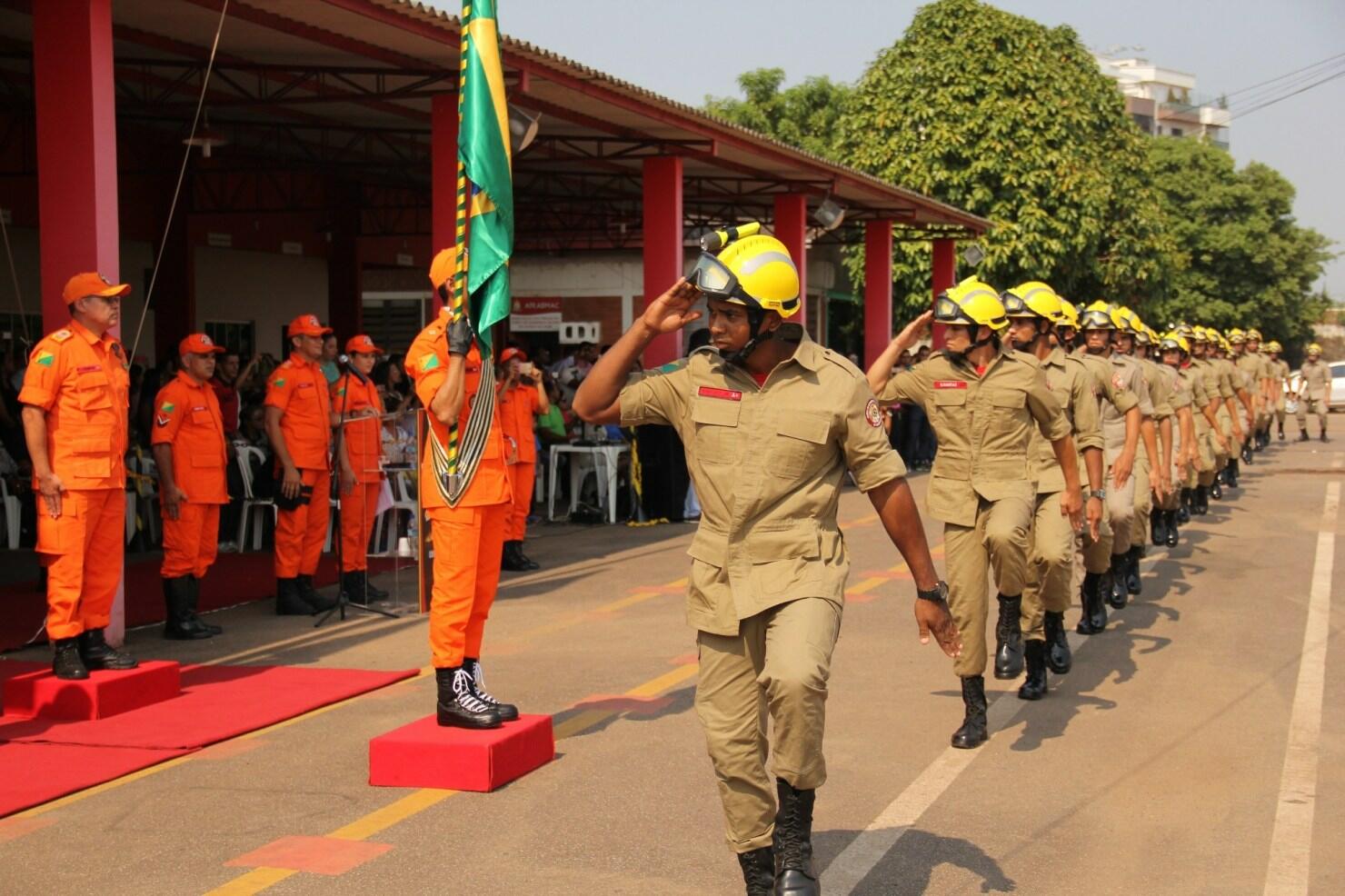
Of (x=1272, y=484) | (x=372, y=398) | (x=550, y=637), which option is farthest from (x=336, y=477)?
(x=1272, y=484)

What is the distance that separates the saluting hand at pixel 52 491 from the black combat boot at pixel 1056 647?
5.35 m

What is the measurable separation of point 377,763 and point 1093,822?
2.92 metres

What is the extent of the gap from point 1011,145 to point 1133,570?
24456 mm

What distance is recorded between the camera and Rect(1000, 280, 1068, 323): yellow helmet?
8.99m

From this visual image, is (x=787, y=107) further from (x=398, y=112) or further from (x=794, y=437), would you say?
(x=794, y=437)

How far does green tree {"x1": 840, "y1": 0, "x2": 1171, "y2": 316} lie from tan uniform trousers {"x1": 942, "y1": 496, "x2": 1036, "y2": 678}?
90.2 feet

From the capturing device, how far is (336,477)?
11.8 m

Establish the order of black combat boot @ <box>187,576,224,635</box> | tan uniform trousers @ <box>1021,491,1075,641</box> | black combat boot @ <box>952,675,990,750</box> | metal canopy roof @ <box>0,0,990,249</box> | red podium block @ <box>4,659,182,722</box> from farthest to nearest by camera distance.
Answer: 1. metal canopy roof @ <box>0,0,990,249</box>
2. black combat boot @ <box>187,576,224,635</box>
3. tan uniform trousers @ <box>1021,491,1075,641</box>
4. red podium block @ <box>4,659,182,722</box>
5. black combat boot @ <box>952,675,990,750</box>

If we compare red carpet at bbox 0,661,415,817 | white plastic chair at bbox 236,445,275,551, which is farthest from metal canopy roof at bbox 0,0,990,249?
red carpet at bbox 0,661,415,817

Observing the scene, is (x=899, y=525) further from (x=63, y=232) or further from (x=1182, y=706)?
(x=63, y=232)

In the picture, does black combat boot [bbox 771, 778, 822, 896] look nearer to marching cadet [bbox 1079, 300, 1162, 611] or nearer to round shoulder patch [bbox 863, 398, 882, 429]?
round shoulder patch [bbox 863, 398, 882, 429]

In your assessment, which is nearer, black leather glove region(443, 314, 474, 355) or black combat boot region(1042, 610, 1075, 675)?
black leather glove region(443, 314, 474, 355)

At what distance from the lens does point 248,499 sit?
595 inches

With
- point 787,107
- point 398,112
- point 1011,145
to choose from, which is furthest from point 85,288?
point 787,107
